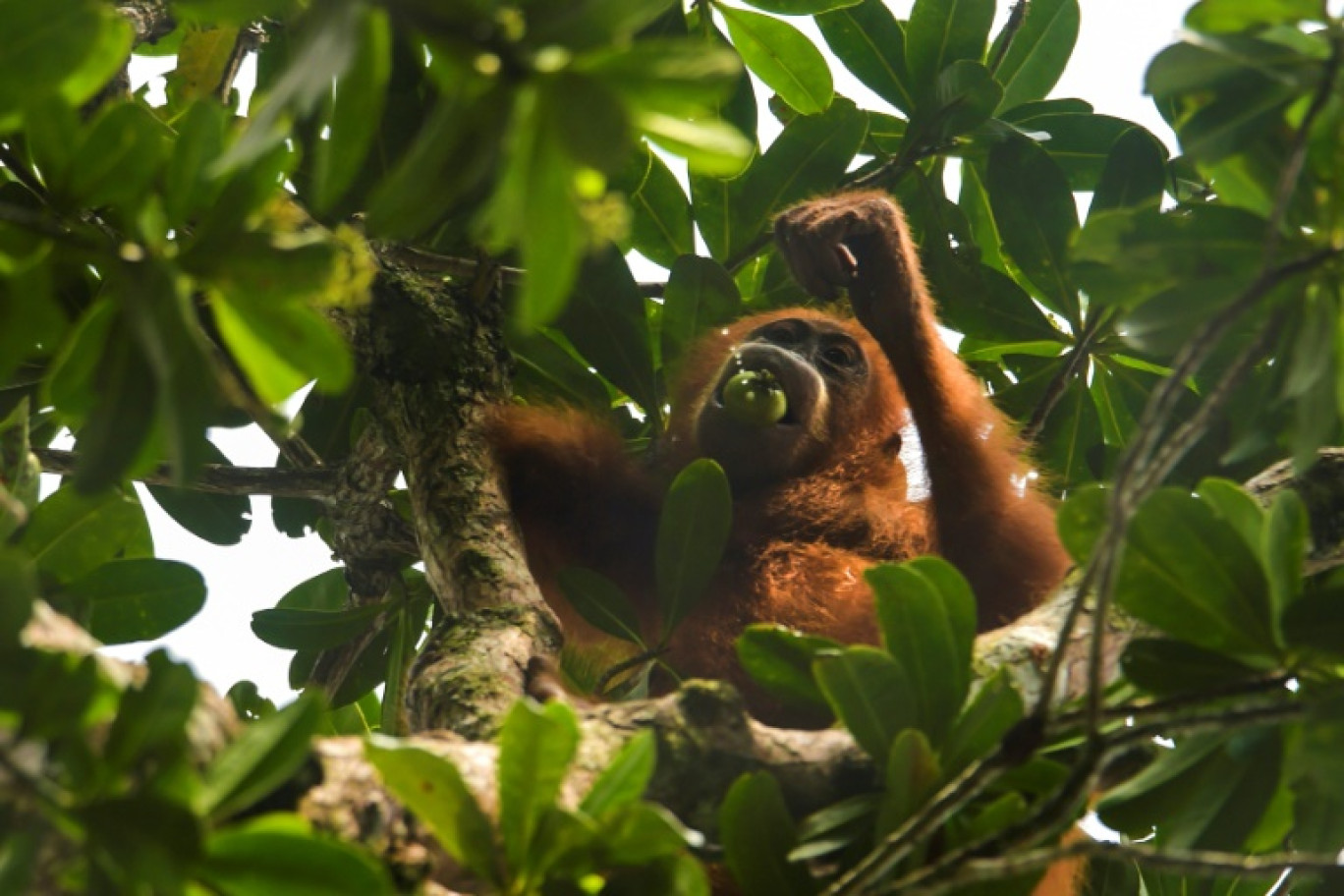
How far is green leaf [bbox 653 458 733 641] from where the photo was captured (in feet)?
10.9

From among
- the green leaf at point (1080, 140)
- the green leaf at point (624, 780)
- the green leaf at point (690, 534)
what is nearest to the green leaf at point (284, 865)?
the green leaf at point (624, 780)

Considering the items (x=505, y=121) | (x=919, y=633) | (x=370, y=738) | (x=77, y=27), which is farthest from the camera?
(x=919, y=633)

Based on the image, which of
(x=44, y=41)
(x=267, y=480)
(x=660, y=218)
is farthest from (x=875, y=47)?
(x=44, y=41)

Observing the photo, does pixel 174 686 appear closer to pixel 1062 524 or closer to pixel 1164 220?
pixel 1062 524

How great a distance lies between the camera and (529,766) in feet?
6.38

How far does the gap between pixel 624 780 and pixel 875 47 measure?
333 cm

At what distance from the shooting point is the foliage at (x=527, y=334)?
144 centimetres

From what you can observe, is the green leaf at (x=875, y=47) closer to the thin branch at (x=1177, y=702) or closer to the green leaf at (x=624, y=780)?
the thin branch at (x=1177, y=702)

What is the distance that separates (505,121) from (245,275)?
42 cm

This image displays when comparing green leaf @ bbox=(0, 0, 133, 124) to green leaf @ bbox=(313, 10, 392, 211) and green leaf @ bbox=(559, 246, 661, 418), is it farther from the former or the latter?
green leaf @ bbox=(559, 246, 661, 418)

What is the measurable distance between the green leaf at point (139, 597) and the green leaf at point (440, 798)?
1002mm

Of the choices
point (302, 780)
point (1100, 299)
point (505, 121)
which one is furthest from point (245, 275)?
point (1100, 299)

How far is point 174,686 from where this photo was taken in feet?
5.53

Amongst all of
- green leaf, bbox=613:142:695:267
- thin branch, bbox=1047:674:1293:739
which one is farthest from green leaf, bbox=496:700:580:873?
green leaf, bbox=613:142:695:267
